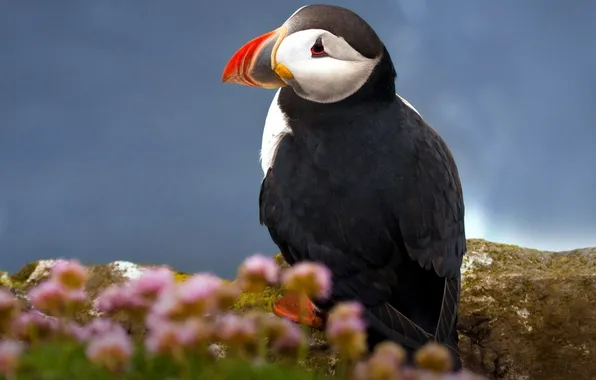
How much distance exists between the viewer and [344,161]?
16.0ft

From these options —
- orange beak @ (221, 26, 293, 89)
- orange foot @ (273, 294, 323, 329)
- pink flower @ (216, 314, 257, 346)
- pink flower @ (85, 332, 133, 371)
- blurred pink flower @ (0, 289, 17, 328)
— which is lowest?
pink flower @ (85, 332, 133, 371)

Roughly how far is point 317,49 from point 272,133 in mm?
752

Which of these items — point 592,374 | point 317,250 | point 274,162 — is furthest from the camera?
point 592,374

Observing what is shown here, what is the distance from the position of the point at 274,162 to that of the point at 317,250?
78 cm

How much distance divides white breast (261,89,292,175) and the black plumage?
109 millimetres

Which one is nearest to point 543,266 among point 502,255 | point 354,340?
point 502,255

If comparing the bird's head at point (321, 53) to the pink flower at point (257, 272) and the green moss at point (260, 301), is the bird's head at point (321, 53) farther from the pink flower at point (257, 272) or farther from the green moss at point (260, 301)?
the pink flower at point (257, 272)

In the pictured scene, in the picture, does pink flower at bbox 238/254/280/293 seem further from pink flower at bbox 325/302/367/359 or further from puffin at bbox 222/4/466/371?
puffin at bbox 222/4/466/371

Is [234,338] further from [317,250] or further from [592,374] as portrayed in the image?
[592,374]

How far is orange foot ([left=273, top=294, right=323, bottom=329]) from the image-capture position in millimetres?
5693

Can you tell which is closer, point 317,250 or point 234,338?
point 234,338

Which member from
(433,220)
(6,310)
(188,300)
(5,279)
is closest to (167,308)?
(188,300)

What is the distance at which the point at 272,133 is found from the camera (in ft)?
17.7

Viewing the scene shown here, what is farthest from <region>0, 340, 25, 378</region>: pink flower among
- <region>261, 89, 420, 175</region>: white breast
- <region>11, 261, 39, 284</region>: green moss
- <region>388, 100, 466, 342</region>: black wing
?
<region>11, 261, 39, 284</region>: green moss
